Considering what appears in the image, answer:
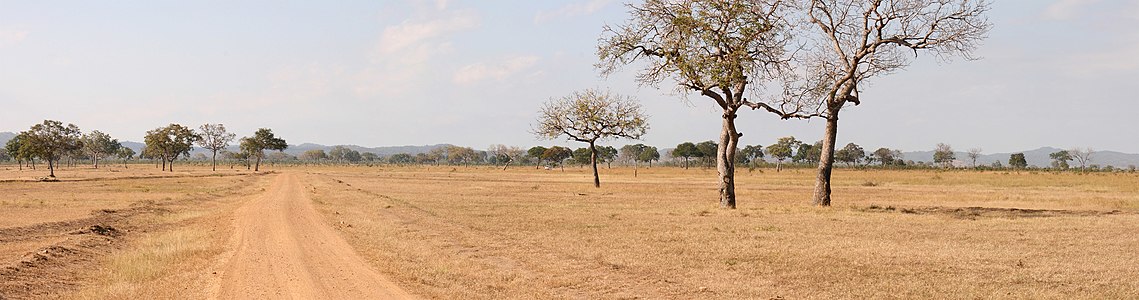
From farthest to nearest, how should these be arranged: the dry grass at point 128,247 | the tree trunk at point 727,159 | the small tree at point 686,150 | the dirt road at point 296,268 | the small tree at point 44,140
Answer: the small tree at point 686,150, the small tree at point 44,140, the tree trunk at point 727,159, the dry grass at point 128,247, the dirt road at point 296,268

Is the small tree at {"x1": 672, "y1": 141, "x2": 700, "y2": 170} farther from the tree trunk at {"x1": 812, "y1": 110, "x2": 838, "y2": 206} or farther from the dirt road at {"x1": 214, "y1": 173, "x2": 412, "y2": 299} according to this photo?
the dirt road at {"x1": 214, "y1": 173, "x2": 412, "y2": 299}

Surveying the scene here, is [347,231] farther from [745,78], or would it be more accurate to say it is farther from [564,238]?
[745,78]

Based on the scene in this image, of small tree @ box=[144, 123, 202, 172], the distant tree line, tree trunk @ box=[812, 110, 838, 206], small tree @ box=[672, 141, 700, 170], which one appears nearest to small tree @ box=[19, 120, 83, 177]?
the distant tree line

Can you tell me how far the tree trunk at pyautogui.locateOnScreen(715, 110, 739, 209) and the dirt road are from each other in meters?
17.0

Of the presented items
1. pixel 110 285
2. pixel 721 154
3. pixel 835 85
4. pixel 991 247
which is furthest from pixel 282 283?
pixel 835 85

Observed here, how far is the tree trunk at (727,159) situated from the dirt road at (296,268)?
55.9ft

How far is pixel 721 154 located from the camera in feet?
102

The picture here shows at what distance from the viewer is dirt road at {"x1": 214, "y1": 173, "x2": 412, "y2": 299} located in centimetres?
1055

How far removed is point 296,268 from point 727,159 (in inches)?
859

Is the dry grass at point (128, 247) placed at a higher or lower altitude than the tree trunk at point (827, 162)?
lower

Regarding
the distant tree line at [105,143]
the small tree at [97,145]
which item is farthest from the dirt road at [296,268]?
the small tree at [97,145]

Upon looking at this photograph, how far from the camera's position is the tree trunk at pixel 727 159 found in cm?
3019

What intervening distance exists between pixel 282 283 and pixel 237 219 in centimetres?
1429

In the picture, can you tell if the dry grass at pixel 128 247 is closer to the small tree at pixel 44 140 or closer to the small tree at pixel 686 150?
the small tree at pixel 44 140
